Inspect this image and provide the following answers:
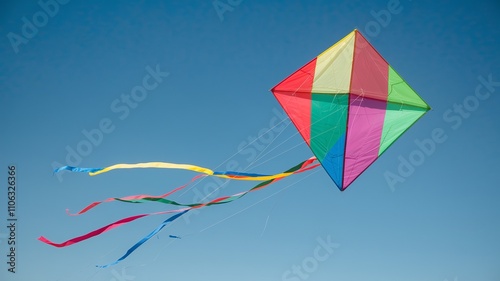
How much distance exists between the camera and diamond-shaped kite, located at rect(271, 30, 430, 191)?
7.10m

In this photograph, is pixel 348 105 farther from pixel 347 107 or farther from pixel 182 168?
pixel 182 168

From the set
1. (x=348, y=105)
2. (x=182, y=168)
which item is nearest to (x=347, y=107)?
(x=348, y=105)

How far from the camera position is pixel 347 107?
283 inches

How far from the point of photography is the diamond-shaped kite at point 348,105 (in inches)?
280

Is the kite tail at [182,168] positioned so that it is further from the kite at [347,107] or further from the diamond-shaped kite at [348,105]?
the diamond-shaped kite at [348,105]

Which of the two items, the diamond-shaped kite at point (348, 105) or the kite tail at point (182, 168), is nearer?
the kite tail at point (182, 168)

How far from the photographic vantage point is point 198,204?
21.1 feet

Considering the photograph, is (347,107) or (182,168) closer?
(182,168)

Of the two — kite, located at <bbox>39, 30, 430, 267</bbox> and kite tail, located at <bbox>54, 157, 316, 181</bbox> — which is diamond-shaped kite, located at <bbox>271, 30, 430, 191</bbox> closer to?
→ kite, located at <bbox>39, 30, 430, 267</bbox>

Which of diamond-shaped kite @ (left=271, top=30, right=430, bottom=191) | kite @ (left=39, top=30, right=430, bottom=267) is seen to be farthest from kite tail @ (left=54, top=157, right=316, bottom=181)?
diamond-shaped kite @ (left=271, top=30, right=430, bottom=191)

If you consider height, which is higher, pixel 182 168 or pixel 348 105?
pixel 182 168

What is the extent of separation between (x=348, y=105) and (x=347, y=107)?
0.13ft

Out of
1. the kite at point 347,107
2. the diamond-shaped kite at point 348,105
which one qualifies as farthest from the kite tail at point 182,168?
the diamond-shaped kite at point 348,105

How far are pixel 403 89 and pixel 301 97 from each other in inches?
70.9
